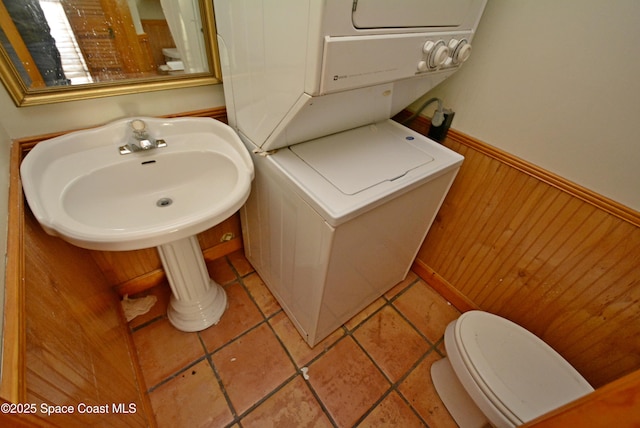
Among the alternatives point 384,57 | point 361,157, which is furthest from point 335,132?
point 384,57

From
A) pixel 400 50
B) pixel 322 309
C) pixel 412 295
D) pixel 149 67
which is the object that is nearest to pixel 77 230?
pixel 149 67

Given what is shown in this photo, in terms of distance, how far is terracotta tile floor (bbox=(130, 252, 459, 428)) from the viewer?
1219 mm

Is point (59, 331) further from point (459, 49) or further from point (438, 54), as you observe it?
point (459, 49)

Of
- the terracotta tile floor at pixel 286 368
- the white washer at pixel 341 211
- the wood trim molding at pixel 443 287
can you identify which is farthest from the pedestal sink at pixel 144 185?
the wood trim molding at pixel 443 287

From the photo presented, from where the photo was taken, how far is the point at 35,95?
2.88 ft

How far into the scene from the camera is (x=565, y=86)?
96 cm

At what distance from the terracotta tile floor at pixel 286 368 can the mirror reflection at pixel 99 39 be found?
46.1 inches

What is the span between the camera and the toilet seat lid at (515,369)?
97 cm

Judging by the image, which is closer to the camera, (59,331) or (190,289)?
(59,331)

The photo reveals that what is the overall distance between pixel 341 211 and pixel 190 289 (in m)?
0.97

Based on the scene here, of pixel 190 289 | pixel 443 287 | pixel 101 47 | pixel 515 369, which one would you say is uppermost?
pixel 101 47

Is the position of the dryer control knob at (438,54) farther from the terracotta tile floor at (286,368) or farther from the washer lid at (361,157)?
the terracotta tile floor at (286,368)

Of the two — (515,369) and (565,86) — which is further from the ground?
(565,86)

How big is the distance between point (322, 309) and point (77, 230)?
0.90m
